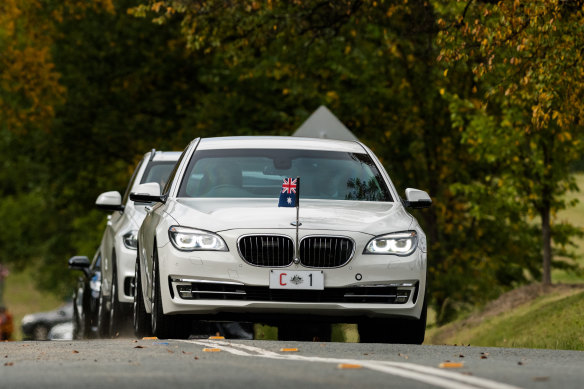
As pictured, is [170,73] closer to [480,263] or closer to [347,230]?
[480,263]

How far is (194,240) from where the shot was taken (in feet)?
35.6

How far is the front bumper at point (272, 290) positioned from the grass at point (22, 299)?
94384mm

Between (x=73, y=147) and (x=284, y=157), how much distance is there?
73.9 ft

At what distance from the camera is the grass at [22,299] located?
110 meters

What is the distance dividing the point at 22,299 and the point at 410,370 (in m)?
112

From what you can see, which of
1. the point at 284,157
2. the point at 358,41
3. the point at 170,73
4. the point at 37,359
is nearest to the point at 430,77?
the point at 358,41

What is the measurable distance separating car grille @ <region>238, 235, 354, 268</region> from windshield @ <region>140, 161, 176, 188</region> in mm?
5471

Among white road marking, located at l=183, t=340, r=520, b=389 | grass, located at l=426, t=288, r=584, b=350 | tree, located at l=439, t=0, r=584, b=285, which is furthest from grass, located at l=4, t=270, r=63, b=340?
white road marking, located at l=183, t=340, r=520, b=389

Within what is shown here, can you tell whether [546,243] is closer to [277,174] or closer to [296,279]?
[277,174]

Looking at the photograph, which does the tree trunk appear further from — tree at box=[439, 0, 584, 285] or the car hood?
the car hood

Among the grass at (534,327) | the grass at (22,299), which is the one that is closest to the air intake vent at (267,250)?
the grass at (534,327)

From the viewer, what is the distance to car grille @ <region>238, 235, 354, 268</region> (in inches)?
422

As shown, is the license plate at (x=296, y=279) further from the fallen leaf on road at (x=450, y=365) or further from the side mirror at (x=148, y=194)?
the fallen leaf on road at (x=450, y=365)

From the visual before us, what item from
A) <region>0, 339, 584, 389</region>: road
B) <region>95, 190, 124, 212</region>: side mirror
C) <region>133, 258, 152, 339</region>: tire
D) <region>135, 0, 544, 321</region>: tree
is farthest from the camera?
<region>135, 0, 544, 321</region>: tree
